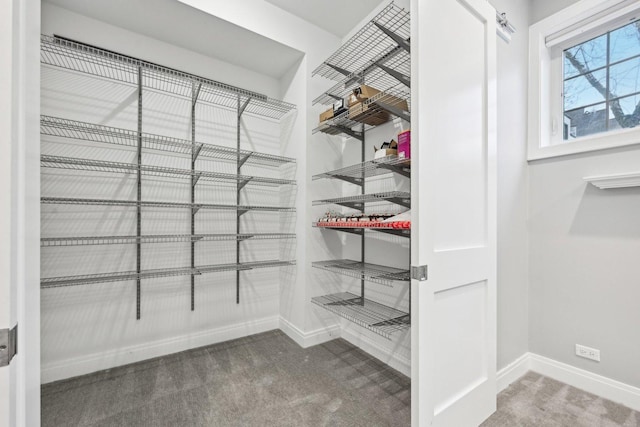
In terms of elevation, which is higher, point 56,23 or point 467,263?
point 56,23

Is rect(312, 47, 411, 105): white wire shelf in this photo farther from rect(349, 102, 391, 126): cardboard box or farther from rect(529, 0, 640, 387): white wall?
rect(529, 0, 640, 387): white wall

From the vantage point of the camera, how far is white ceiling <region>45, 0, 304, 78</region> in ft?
6.15

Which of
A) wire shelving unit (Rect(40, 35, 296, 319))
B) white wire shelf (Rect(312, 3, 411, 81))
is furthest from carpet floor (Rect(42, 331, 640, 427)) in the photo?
white wire shelf (Rect(312, 3, 411, 81))

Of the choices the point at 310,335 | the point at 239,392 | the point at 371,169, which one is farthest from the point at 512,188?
the point at 239,392

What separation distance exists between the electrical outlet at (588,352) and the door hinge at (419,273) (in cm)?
141

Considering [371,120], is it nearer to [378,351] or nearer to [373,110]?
[373,110]

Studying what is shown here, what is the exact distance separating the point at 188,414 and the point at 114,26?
8.68 feet

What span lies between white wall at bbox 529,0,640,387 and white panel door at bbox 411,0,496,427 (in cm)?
65

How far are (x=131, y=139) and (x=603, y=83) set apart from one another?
3.24 meters

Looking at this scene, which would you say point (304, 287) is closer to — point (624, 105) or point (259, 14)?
point (259, 14)

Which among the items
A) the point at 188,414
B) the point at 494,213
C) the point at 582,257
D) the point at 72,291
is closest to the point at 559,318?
the point at 582,257

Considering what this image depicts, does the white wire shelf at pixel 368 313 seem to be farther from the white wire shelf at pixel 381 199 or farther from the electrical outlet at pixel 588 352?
the electrical outlet at pixel 588 352

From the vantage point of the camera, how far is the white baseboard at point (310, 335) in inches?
91.6

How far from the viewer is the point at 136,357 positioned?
2.06 metres
